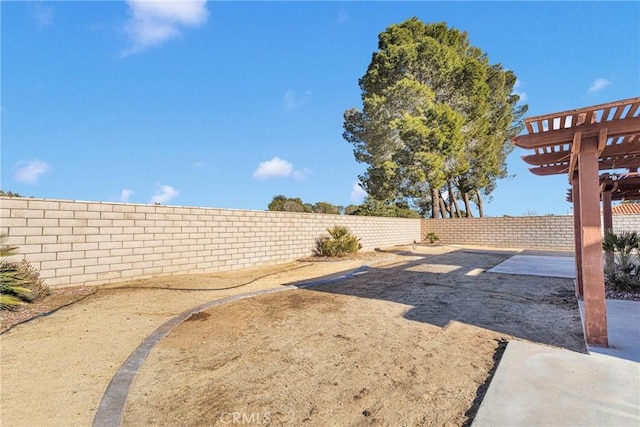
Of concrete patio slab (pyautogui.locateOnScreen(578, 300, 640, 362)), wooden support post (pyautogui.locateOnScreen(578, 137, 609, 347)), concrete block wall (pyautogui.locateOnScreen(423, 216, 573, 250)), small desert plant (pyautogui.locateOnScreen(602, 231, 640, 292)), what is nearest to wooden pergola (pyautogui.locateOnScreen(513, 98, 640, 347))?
wooden support post (pyautogui.locateOnScreen(578, 137, 609, 347))

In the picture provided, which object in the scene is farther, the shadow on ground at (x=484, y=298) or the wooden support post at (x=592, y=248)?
the shadow on ground at (x=484, y=298)

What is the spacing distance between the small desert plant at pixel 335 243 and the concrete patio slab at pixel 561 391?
Answer: 8606 mm

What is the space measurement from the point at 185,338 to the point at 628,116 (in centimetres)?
532

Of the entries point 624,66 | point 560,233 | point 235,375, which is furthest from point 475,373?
point 560,233

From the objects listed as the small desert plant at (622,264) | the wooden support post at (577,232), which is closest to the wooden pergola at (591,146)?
the wooden support post at (577,232)

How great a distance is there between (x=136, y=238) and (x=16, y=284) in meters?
2.45

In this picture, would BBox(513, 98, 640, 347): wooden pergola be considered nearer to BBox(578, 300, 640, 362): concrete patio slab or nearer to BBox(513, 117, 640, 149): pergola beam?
BBox(513, 117, 640, 149): pergola beam

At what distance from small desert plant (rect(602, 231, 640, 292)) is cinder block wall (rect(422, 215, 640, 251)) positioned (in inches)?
446

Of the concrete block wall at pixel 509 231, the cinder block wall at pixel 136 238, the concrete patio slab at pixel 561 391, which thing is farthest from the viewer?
the concrete block wall at pixel 509 231

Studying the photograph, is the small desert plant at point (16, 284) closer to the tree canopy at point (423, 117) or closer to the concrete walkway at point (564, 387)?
the concrete walkway at point (564, 387)

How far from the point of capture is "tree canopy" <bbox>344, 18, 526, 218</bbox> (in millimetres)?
17984

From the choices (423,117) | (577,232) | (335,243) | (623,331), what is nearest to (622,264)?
(577,232)

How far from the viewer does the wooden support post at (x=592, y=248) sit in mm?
3201

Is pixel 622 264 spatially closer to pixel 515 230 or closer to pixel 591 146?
pixel 591 146
